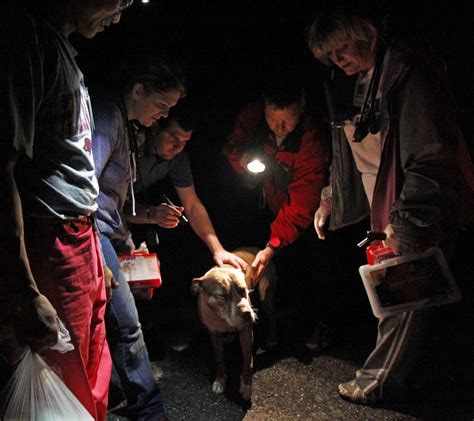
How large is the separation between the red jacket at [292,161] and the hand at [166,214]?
1.01 meters

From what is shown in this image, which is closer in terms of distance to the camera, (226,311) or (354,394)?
(354,394)

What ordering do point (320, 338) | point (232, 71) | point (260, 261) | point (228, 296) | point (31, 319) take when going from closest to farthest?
point (31, 319)
point (228, 296)
point (260, 261)
point (320, 338)
point (232, 71)

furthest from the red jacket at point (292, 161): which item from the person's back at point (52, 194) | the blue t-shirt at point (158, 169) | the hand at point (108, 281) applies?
the person's back at point (52, 194)

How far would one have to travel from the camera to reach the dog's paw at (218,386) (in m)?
3.83

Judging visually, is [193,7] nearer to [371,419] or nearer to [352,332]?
[352,332]

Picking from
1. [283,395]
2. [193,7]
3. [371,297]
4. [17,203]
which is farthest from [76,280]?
[193,7]

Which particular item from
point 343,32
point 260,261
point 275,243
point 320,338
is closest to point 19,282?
point 343,32

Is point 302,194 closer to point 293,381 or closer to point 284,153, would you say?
point 284,153

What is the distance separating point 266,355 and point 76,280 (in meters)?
2.87

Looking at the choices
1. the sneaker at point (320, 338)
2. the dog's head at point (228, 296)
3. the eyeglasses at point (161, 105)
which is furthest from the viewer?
the sneaker at point (320, 338)

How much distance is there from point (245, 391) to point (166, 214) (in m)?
1.78

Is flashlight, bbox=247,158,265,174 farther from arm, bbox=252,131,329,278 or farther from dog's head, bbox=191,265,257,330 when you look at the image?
dog's head, bbox=191,265,257,330

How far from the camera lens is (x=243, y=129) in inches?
173

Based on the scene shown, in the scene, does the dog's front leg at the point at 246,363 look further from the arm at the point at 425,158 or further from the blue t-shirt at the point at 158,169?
the arm at the point at 425,158
